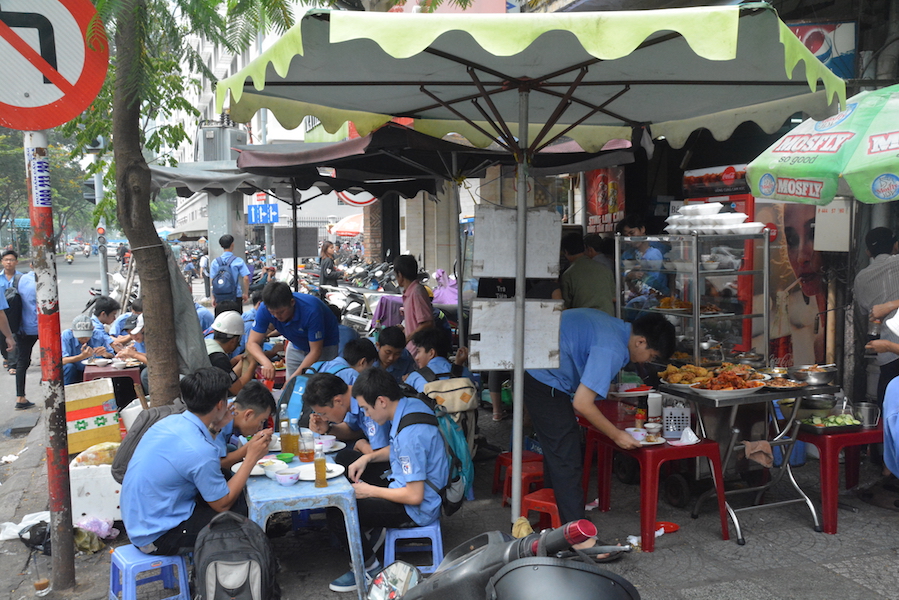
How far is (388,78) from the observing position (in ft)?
14.1

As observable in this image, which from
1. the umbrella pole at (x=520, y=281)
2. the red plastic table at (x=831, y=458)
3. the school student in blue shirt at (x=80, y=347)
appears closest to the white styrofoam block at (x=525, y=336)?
the umbrella pole at (x=520, y=281)

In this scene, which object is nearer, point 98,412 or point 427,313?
point 98,412

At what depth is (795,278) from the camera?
23.4 feet

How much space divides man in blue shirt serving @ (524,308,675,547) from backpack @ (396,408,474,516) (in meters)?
0.53

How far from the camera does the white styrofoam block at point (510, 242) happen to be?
13.5 feet

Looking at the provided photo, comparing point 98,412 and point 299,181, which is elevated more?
point 299,181

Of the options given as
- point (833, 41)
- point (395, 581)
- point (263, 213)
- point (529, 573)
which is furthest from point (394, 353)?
point (263, 213)

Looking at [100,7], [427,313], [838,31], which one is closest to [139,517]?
[100,7]

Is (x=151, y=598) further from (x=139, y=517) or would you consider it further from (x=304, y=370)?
(x=304, y=370)

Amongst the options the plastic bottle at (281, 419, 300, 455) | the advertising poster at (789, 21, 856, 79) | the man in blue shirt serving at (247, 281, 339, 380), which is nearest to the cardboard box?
the man in blue shirt serving at (247, 281, 339, 380)

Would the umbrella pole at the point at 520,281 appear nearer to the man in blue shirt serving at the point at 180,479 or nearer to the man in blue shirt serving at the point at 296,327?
the man in blue shirt serving at the point at 180,479

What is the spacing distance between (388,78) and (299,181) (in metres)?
4.29

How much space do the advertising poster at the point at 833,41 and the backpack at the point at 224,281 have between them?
890cm

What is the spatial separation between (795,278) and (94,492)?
6497 millimetres
